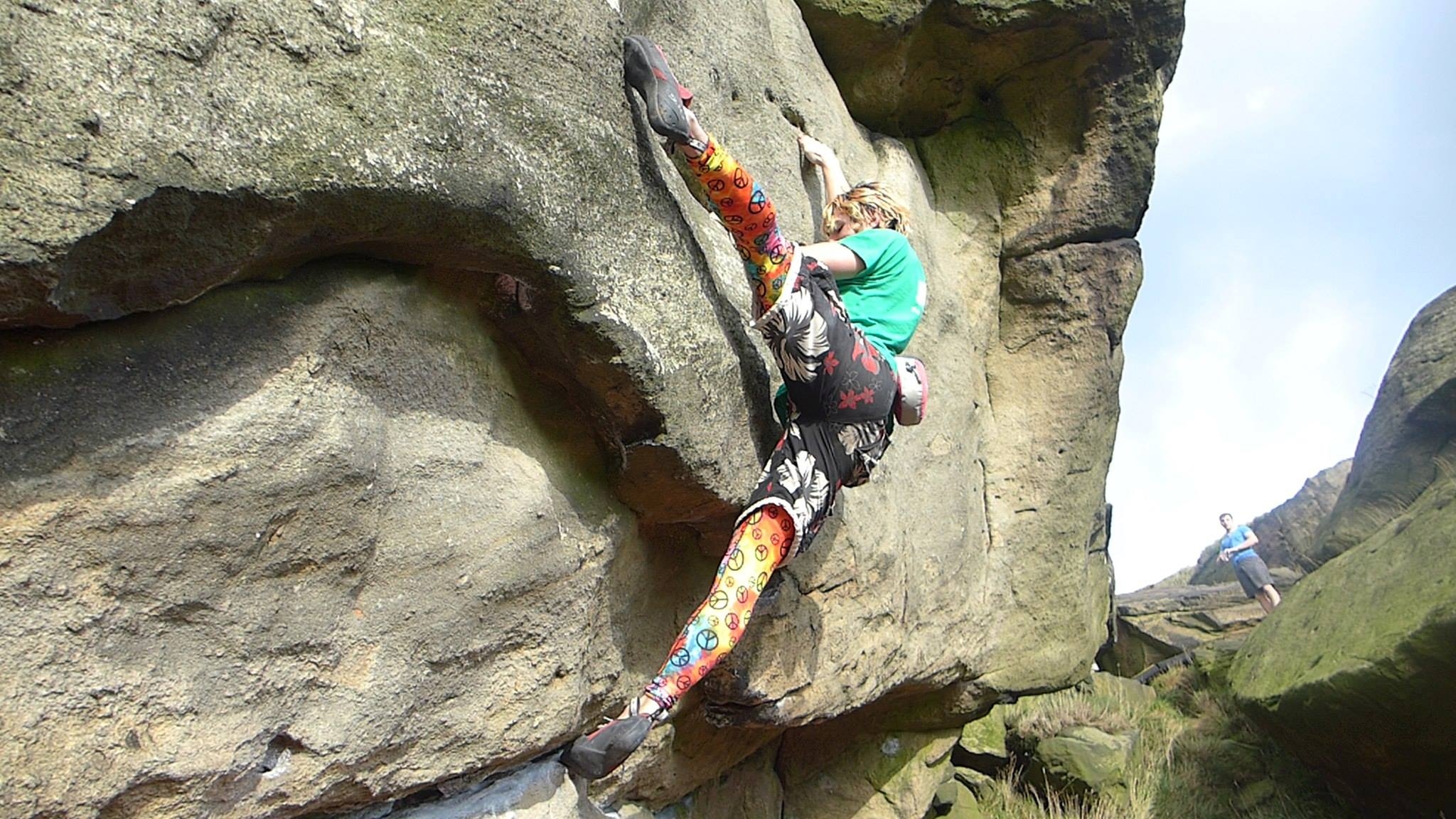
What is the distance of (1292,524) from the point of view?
17.5m

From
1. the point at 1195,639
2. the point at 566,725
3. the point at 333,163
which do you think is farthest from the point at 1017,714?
the point at 333,163

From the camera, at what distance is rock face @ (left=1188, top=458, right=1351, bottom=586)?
16703 millimetres

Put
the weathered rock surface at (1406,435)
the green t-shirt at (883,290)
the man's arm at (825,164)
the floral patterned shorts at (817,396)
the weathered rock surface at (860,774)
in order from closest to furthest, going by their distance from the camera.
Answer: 1. the floral patterned shorts at (817,396)
2. the green t-shirt at (883,290)
3. the man's arm at (825,164)
4. the weathered rock surface at (860,774)
5. the weathered rock surface at (1406,435)

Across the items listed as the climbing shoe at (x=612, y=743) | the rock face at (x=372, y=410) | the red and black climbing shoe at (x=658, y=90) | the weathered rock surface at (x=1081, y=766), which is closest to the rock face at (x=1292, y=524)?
the weathered rock surface at (x=1081, y=766)

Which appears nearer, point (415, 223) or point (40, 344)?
point (40, 344)

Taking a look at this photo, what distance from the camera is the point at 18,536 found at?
205 cm

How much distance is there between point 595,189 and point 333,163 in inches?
29.2

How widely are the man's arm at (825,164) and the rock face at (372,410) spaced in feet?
0.36

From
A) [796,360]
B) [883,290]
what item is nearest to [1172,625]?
[883,290]

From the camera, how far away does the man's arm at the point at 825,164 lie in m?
4.36

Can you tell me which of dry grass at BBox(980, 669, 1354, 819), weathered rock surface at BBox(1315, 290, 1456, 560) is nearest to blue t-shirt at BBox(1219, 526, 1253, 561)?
weathered rock surface at BBox(1315, 290, 1456, 560)

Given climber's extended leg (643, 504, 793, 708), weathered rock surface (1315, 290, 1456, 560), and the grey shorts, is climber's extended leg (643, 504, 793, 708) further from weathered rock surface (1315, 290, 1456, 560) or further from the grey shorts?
the grey shorts

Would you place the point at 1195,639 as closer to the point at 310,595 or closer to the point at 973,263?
the point at 973,263

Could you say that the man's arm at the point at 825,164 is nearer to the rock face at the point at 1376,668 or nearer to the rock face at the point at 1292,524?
the rock face at the point at 1376,668
